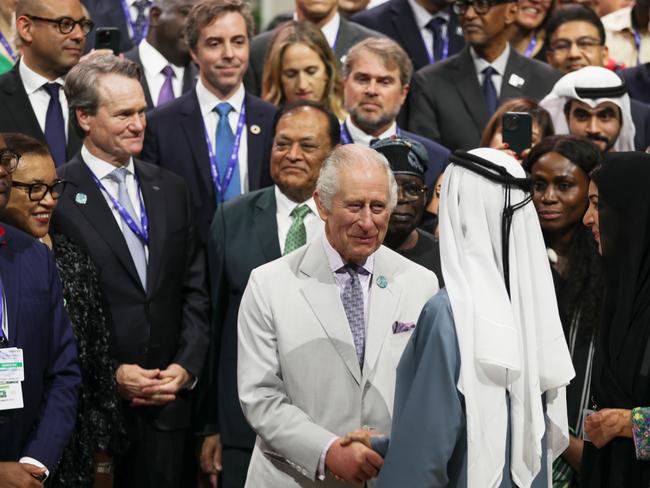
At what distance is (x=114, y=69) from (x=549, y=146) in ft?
7.12

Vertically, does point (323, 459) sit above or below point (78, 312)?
below

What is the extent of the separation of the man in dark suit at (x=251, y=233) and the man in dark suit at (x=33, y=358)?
3.26 feet

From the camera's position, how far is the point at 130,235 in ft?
19.5

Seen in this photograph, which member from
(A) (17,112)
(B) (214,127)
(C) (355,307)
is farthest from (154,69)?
(C) (355,307)

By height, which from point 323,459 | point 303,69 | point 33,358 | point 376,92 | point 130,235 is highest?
point 303,69

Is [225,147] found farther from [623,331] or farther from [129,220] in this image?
[623,331]

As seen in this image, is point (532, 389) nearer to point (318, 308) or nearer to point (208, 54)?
point (318, 308)

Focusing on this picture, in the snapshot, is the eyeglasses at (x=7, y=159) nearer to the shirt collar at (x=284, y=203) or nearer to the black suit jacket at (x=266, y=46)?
the shirt collar at (x=284, y=203)

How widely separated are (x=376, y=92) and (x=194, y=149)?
3.46ft

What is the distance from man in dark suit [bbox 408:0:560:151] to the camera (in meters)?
7.50

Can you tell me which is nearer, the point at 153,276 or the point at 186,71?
the point at 153,276

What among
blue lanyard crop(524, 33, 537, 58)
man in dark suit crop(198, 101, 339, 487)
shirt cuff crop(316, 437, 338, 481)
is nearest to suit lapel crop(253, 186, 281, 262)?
man in dark suit crop(198, 101, 339, 487)

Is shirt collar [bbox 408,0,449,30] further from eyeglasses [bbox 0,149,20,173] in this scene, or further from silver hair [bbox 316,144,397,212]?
eyeglasses [bbox 0,149,20,173]

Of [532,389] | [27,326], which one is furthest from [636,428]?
[27,326]
